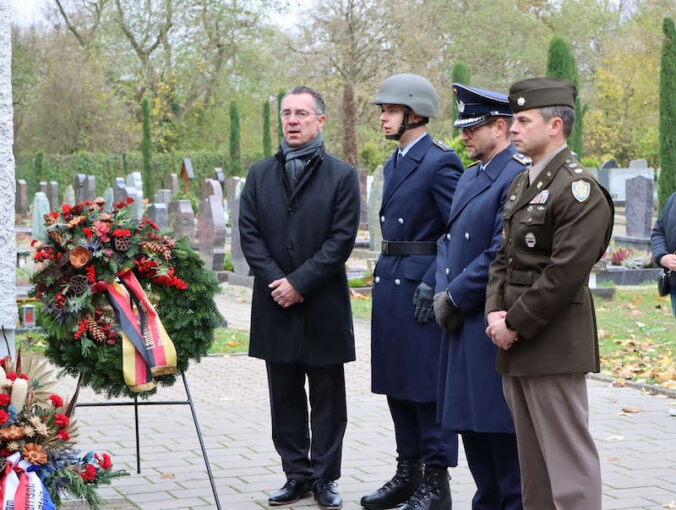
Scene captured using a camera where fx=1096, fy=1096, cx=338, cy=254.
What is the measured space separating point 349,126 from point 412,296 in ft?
95.6

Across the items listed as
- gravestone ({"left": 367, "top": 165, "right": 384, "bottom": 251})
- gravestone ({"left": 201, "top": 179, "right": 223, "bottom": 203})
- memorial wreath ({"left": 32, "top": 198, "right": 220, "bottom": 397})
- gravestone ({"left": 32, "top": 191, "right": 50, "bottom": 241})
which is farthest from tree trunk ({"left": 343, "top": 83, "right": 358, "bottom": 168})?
memorial wreath ({"left": 32, "top": 198, "right": 220, "bottom": 397})

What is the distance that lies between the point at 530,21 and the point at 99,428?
43313mm

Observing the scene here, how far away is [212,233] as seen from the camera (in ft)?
55.5

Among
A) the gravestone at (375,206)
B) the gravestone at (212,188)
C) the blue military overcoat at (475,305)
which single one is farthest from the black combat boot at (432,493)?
the gravestone at (212,188)

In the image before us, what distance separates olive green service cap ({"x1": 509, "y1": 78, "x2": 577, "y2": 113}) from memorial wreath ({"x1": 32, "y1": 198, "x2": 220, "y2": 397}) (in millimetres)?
2162

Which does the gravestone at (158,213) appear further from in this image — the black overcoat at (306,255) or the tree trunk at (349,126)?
the tree trunk at (349,126)

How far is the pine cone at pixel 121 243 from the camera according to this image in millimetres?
5391

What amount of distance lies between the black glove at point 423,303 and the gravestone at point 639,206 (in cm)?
1470

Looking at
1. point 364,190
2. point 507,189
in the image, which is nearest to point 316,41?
point 364,190

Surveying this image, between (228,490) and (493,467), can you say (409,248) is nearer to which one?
(493,467)

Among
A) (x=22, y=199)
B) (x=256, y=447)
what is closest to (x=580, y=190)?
(x=256, y=447)

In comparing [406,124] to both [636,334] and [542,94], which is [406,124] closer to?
[542,94]

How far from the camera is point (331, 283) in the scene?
5656 millimetres

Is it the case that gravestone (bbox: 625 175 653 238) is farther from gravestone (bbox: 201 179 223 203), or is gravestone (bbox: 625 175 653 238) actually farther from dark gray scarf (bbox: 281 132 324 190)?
dark gray scarf (bbox: 281 132 324 190)
